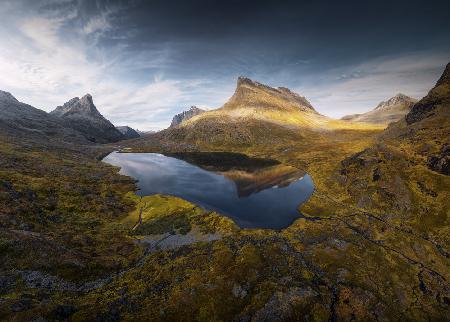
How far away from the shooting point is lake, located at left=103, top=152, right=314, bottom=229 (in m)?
89.3

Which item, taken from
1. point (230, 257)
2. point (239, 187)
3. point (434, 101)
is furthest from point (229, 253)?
point (434, 101)

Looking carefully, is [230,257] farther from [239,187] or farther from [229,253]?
[239,187]

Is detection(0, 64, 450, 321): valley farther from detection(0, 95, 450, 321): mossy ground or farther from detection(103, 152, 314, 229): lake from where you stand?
detection(103, 152, 314, 229): lake

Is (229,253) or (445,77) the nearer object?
(229,253)

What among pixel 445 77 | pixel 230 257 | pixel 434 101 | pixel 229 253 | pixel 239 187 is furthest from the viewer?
pixel 445 77

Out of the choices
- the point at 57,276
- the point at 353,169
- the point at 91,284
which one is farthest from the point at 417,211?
the point at 57,276

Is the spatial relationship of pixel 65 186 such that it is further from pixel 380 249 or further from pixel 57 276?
pixel 380 249

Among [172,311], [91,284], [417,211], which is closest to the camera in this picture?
[172,311]

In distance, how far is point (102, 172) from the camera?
142000 millimetres

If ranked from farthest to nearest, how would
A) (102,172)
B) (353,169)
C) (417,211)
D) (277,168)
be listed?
(277,168)
(102,172)
(353,169)
(417,211)

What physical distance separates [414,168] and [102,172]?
14500 centimetres

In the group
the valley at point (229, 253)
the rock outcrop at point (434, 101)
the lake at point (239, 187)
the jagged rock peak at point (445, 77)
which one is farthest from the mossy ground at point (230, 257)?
the jagged rock peak at point (445, 77)

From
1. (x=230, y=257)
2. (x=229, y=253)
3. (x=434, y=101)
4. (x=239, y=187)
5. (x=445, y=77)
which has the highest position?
(x=445, y=77)

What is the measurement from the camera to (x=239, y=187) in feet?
413
